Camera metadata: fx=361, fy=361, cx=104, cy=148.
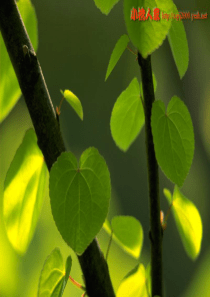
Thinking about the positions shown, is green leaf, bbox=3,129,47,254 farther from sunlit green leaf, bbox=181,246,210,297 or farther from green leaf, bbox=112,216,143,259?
sunlit green leaf, bbox=181,246,210,297

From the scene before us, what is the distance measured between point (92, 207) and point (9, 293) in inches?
20.3

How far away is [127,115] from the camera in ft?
0.85

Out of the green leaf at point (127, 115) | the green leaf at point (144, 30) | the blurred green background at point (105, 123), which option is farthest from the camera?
the blurred green background at point (105, 123)

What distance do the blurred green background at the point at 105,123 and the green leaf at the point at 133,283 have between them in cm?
39

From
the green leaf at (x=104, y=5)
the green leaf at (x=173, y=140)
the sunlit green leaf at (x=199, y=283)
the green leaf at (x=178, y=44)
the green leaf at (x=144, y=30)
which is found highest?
the green leaf at (x=104, y=5)

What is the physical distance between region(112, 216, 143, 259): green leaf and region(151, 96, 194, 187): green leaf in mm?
93

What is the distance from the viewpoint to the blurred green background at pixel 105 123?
0.66 metres

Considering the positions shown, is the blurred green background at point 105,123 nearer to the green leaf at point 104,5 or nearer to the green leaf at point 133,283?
the green leaf at point 133,283

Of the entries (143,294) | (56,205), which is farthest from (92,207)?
(143,294)

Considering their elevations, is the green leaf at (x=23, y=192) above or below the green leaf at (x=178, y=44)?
below

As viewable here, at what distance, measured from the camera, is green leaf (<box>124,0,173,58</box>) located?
0.48 feet

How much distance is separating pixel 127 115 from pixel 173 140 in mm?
76

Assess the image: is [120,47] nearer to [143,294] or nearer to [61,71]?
[143,294]

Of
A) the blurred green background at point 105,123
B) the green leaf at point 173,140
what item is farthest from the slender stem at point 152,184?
the blurred green background at point 105,123
